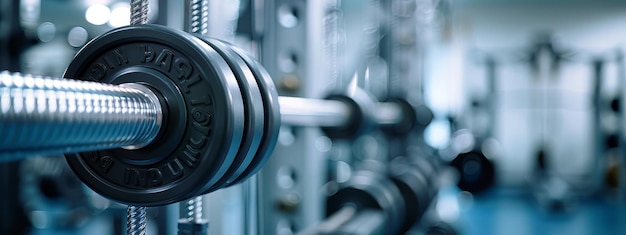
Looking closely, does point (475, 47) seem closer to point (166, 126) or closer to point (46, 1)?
point (46, 1)

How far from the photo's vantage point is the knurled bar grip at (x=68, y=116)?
0.85ft

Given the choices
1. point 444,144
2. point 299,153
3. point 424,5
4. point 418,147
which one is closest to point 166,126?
point 299,153

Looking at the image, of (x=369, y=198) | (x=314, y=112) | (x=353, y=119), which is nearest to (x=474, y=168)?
(x=369, y=198)

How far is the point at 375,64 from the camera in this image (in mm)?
2127

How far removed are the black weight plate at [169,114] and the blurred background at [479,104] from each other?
1.56 metres

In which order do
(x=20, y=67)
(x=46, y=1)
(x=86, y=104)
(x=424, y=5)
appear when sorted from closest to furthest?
(x=86, y=104) < (x=20, y=67) < (x=424, y=5) < (x=46, y=1)

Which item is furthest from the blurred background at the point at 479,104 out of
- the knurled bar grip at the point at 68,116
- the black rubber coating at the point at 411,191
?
the knurled bar grip at the point at 68,116

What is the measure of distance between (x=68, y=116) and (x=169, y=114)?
0.36 ft

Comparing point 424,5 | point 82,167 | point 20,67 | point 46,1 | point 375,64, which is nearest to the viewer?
point 82,167

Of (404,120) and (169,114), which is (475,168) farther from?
(169,114)

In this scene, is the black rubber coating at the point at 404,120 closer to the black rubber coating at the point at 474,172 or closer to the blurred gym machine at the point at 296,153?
the blurred gym machine at the point at 296,153

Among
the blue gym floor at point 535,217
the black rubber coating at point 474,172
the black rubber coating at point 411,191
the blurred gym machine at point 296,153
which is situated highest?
the blurred gym machine at point 296,153

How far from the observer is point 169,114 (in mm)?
397

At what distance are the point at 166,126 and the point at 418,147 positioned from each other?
2212mm
